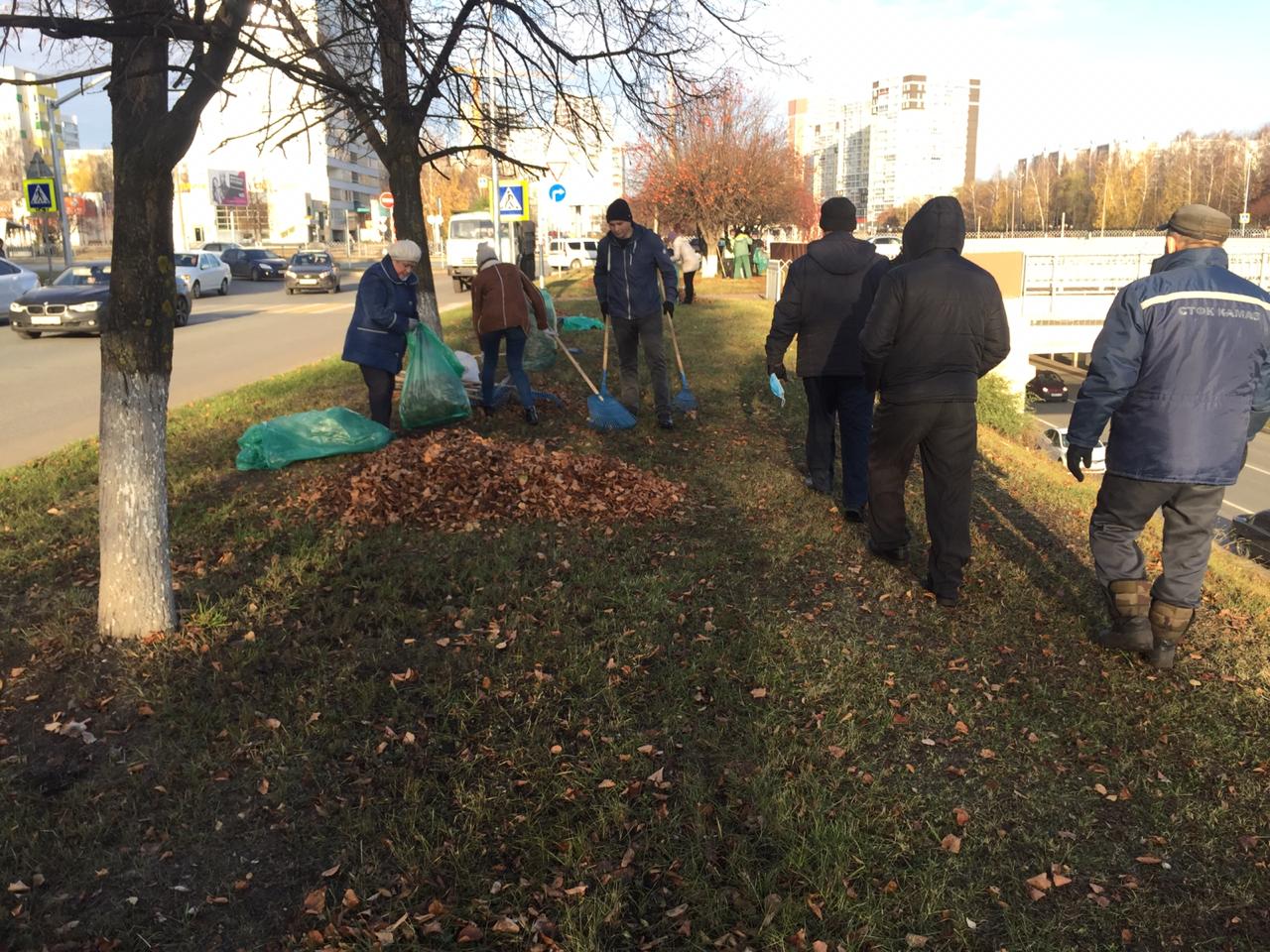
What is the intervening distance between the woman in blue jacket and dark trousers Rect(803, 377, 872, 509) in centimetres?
319

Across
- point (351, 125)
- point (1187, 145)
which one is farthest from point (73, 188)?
point (1187, 145)

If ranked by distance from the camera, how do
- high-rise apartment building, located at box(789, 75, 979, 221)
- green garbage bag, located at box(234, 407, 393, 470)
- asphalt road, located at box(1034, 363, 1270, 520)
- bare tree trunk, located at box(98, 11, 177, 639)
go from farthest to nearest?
high-rise apartment building, located at box(789, 75, 979, 221) < asphalt road, located at box(1034, 363, 1270, 520) < green garbage bag, located at box(234, 407, 393, 470) < bare tree trunk, located at box(98, 11, 177, 639)

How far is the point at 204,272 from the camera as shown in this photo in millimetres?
29766

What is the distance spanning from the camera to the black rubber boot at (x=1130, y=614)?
4051 millimetres

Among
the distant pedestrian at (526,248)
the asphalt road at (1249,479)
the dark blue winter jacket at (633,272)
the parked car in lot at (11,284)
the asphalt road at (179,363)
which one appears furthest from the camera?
the asphalt road at (1249,479)

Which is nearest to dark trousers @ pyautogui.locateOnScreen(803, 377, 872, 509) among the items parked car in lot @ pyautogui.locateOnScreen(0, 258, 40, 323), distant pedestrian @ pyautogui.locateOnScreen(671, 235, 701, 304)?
distant pedestrian @ pyautogui.locateOnScreen(671, 235, 701, 304)

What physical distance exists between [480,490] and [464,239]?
98.9 ft

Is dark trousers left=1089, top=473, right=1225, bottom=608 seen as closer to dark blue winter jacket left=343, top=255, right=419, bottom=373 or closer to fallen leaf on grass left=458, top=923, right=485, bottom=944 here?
fallen leaf on grass left=458, top=923, right=485, bottom=944

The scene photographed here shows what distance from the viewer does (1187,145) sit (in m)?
100

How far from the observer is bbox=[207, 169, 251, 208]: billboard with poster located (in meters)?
80.6

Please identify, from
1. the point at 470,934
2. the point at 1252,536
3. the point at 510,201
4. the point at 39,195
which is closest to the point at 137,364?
the point at 470,934

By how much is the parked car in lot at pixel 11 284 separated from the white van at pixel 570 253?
28.3 metres

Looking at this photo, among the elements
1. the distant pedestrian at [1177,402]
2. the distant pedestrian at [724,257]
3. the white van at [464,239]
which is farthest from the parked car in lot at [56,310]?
the distant pedestrian at [724,257]

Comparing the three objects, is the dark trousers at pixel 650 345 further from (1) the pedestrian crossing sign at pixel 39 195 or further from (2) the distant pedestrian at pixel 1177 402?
(1) the pedestrian crossing sign at pixel 39 195
